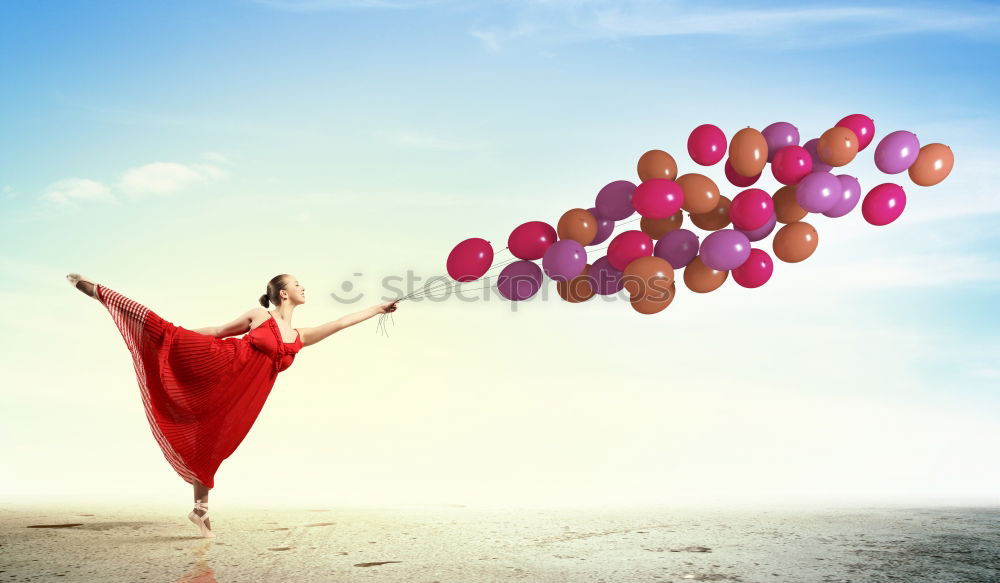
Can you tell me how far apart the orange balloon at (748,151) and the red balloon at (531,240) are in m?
1.40

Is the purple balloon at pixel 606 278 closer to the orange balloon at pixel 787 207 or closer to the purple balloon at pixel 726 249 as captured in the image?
the purple balloon at pixel 726 249

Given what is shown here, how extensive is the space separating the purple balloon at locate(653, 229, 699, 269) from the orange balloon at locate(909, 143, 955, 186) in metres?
1.65

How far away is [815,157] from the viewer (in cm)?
568

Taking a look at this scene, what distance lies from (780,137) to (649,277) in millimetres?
1447

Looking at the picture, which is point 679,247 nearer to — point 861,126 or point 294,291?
point 861,126

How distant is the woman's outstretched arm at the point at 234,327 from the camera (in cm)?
495

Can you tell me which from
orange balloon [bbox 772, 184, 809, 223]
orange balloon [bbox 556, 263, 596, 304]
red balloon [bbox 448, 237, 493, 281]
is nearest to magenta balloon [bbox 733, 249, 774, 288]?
orange balloon [bbox 772, 184, 809, 223]

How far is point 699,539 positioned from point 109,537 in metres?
3.64

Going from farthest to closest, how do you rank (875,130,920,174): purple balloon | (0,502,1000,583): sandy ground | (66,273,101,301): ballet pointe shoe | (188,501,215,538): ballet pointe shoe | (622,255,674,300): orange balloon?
(875,130,920,174): purple balloon → (622,255,674,300): orange balloon → (188,501,215,538): ballet pointe shoe → (66,273,101,301): ballet pointe shoe → (0,502,1000,583): sandy ground

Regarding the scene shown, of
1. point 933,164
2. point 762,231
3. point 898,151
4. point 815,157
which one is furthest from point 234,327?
point 933,164

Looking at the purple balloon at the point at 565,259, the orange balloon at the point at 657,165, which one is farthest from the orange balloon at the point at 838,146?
the purple balloon at the point at 565,259

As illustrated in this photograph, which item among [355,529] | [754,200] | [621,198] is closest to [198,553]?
[355,529]

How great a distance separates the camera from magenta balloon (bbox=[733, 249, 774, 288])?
18.6 ft

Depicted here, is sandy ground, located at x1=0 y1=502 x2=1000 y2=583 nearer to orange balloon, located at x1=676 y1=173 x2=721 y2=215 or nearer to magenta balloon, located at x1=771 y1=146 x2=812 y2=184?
orange balloon, located at x1=676 y1=173 x2=721 y2=215
